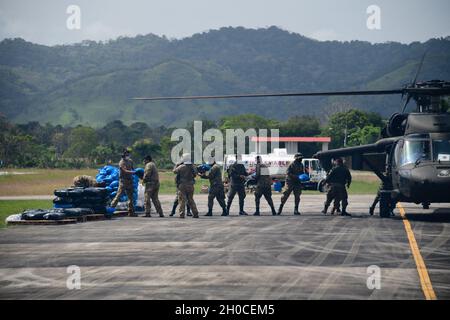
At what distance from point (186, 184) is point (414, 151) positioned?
6.80m

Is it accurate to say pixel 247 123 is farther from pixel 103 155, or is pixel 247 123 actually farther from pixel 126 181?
pixel 126 181

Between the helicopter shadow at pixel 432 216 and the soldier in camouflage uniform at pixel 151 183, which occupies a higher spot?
the soldier in camouflage uniform at pixel 151 183

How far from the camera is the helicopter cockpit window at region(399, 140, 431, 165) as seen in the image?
879 inches

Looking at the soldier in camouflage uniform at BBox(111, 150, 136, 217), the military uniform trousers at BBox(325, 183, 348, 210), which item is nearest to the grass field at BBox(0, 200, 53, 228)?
the soldier in camouflage uniform at BBox(111, 150, 136, 217)

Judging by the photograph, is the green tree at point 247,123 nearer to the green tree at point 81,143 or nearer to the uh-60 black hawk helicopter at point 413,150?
the green tree at point 81,143

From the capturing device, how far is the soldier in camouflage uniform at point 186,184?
24312mm

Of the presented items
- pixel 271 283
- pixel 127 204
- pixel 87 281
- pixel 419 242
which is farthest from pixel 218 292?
pixel 127 204

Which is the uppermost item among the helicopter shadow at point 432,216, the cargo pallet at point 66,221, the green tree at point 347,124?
the green tree at point 347,124

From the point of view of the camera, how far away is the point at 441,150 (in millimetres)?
22156

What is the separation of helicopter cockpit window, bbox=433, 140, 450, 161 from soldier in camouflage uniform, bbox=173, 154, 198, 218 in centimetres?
715

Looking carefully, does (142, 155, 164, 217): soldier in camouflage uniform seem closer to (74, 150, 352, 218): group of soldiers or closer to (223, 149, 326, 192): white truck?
(74, 150, 352, 218): group of soldiers

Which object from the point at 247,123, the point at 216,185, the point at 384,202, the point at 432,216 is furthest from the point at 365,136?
the point at 384,202

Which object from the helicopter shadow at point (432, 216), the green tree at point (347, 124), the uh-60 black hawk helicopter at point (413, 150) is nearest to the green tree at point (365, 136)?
the green tree at point (347, 124)

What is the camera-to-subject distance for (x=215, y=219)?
23.9 meters
